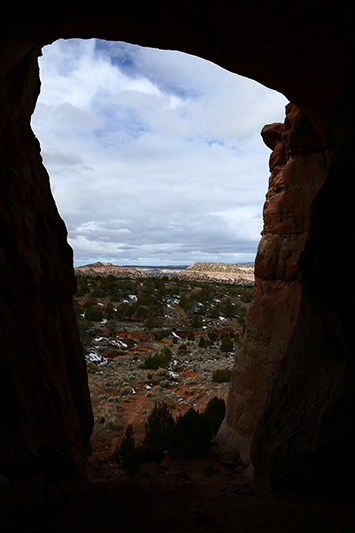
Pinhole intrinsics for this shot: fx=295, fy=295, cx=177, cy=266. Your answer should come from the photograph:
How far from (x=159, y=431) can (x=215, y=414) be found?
3.05 m

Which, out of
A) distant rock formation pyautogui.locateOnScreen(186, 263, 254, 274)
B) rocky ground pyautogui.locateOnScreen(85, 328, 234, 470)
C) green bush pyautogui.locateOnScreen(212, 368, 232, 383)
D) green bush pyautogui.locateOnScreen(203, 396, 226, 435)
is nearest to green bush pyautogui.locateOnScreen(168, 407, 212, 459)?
green bush pyautogui.locateOnScreen(203, 396, 226, 435)

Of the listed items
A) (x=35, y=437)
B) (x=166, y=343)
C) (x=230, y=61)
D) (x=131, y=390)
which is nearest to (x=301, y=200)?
(x=230, y=61)

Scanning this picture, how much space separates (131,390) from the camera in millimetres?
16891

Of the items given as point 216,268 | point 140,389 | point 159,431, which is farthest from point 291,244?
point 216,268

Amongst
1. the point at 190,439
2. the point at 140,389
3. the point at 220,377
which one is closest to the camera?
the point at 190,439

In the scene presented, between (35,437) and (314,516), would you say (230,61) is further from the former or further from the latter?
(35,437)

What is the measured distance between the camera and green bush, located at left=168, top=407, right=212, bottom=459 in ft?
33.9

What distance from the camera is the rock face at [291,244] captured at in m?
5.01

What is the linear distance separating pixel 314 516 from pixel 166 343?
2382cm

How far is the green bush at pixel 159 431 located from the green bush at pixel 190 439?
1.26 feet

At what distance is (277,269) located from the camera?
35.4 ft

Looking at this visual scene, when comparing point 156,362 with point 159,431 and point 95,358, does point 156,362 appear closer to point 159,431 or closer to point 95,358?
point 95,358

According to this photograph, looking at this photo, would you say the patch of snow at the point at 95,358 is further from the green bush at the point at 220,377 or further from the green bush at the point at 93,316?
the green bush at the point at 93,316

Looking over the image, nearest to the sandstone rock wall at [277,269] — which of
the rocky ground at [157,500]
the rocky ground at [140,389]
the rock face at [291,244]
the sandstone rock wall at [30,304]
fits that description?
the rock face at [291,244]
